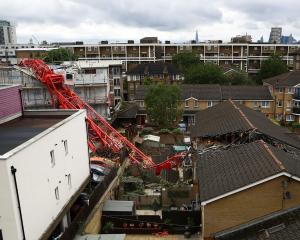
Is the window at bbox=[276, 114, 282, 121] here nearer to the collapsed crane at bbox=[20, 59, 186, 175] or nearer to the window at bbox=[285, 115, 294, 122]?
the window at bbox=[285, 115, 294, 122]

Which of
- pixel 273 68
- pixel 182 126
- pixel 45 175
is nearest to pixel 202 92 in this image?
pixel 182 126

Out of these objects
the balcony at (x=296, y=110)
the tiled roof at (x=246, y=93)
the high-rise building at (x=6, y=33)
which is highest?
the high-rise building at (x=6, y=33)

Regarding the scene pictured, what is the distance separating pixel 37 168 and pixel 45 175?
0.94 meters

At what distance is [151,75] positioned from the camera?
72500mm

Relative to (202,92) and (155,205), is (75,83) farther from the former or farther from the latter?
(155,205)

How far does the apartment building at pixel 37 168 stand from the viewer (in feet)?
44.3

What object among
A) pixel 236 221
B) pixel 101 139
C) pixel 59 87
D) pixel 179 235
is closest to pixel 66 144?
pixel 179 235

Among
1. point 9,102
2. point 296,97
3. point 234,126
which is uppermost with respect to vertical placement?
point 9,102

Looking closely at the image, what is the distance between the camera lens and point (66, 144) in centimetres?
1930

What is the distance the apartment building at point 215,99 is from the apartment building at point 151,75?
15.3 m

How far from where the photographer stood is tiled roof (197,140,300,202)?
1562cm

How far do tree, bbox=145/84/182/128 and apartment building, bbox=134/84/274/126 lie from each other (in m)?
6.28

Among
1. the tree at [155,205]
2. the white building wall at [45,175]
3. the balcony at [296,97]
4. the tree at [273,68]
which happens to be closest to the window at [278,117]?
the balcony at [296,97]

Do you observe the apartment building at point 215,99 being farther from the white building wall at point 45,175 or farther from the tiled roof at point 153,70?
the white building wall at point 45,175
